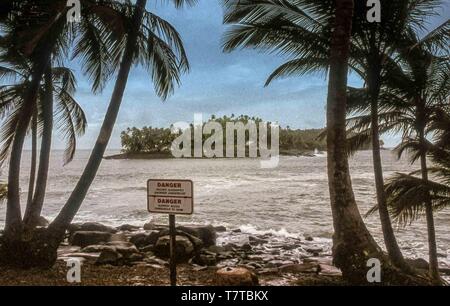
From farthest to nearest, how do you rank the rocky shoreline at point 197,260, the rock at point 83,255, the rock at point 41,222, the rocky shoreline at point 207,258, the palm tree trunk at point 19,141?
1. the rock at point 41,222
2. the rock at point 83,255
3. the palm tree trunk at point 19,141
4. the rocky shoreline at point 207,258
5. the rocky shoreline at point 197,260

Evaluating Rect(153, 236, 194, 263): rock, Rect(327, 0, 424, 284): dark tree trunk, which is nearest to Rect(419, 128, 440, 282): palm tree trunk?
Rect(327, 0, 424, 284): dark tree trunk

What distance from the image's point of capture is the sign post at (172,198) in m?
4.32

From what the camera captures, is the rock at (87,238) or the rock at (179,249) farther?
the rock at (87,238)

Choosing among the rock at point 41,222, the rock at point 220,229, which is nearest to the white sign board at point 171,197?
the rock at point 41,222

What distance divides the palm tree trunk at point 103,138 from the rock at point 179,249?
2993 millimetres

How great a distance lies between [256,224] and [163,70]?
1377cm

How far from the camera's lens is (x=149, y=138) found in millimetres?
114750

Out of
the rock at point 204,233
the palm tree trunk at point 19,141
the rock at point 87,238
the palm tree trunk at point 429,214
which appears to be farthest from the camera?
the rock at point 204,233

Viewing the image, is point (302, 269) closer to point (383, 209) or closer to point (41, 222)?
point (383, 209)

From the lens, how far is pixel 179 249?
9383 mm

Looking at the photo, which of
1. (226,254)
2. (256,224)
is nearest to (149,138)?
(256,224)

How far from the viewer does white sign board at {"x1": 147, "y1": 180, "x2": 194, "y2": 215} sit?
432 centimetres

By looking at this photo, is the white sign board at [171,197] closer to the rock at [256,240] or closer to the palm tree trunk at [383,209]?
the palm tree trunk at [383,209]

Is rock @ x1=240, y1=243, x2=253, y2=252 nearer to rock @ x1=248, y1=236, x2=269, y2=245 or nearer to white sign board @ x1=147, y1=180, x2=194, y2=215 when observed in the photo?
rock @ x1=248, y1=236, x2=269, y2=245
